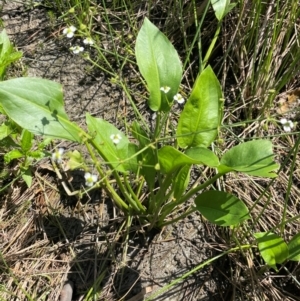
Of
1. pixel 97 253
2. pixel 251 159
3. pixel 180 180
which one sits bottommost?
pixel 97 253

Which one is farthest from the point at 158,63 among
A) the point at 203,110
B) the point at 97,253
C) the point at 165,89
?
the point at 97,253

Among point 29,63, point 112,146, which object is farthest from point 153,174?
point 29,63

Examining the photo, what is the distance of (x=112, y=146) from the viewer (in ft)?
3.96

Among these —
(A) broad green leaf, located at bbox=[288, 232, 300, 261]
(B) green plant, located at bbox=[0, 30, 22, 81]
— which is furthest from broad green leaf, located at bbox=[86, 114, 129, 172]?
(A) broad green leaf, located at bbox=[288, 232, 300, 261]

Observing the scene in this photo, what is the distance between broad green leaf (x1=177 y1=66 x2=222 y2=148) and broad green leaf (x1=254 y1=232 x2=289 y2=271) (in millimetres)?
276

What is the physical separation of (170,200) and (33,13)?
94 cm

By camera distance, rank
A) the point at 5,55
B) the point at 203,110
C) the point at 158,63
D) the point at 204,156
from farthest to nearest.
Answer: the point at 5,55, the point at 158,63, the point at 203,110, the point at 204,156

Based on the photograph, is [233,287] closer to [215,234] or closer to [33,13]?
[215,234]

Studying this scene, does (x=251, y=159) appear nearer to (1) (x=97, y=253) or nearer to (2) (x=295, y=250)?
(2) (x=295, y=250)

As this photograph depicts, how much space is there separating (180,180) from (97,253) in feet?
1.08

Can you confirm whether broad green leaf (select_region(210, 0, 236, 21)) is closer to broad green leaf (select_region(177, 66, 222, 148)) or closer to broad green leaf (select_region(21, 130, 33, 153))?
broad green leaf (select_region(177, 66, 222, 148))

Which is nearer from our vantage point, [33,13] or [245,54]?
[245,54]

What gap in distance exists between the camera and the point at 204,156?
3.38ft

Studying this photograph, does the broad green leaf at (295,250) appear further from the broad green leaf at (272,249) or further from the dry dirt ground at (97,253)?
the dry dirt ground at (97,253)
